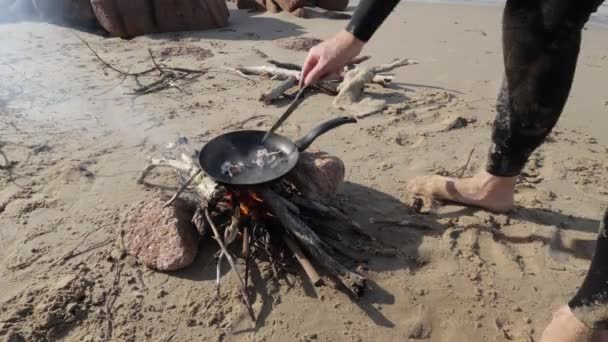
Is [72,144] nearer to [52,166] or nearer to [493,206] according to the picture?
[52,166]

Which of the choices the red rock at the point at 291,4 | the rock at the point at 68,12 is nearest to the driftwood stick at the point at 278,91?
the red rock at the point at 291,4

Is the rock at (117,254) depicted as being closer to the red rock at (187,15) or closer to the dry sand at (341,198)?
the dry sand at (341,198)

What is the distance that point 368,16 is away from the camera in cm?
217

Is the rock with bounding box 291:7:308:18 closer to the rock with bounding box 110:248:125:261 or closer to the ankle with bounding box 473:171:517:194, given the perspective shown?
the ankle with bounding box 473:171:517:194

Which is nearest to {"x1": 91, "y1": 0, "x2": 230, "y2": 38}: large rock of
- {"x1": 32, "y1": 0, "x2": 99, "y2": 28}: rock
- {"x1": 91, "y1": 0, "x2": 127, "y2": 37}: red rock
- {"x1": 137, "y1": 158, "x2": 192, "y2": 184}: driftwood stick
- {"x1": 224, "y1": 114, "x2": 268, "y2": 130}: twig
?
{"x1": 91, "y1": 0, "x2": 127, "y2": 37}: red rock

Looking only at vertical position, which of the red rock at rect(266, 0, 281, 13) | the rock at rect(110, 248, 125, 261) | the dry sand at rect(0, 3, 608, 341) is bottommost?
the red rock at rect(266, 0, 281, 13)

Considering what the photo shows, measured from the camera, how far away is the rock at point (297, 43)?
19.2ft

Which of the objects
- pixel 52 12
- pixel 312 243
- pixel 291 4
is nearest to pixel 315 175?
pixel 312 243

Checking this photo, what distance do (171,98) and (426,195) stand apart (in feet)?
8.61

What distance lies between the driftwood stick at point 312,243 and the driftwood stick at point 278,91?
2.08 meters

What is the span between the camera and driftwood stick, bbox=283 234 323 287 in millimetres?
2098

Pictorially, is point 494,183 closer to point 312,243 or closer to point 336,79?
point 312,243

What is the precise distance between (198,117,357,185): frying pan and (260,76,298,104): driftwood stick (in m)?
1.63

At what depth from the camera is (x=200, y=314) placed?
2129 millimetres
